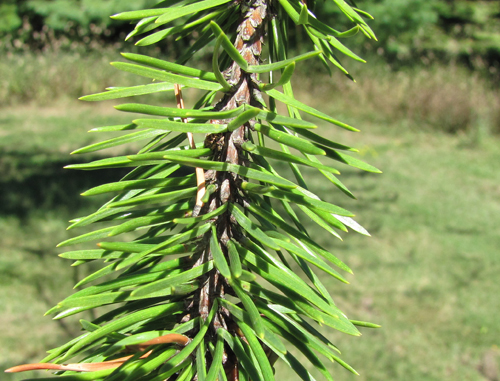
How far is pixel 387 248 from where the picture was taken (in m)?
3.26

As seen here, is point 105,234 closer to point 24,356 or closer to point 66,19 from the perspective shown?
point 24,356

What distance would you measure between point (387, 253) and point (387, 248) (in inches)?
2.5

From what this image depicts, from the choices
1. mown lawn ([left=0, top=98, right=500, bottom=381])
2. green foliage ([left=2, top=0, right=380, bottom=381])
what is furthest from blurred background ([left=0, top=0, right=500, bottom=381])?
green foliage ([left=2, top=0, right=380, bottom=381])

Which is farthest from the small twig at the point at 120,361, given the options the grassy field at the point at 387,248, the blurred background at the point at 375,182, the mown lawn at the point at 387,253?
the blurred background at the point at 375,182

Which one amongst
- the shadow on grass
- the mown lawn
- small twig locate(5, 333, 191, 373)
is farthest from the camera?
the shadow on grass

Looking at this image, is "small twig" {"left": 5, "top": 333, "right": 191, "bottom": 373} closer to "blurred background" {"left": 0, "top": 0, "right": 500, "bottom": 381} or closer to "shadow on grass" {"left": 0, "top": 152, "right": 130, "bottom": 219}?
"blurred background" {"left": 0, "top": 0, "right": 500, "bottom": 381}

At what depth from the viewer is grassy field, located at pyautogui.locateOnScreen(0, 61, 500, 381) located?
2.33 m

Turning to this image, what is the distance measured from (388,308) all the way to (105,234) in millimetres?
2661

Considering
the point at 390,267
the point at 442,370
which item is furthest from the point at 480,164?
the point at 442,370

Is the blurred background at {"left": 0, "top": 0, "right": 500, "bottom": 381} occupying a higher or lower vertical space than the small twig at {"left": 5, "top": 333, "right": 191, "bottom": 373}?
lower

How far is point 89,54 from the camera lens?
678 centimetres

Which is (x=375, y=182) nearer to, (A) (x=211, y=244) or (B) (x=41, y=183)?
(B) (x=41, y=183)

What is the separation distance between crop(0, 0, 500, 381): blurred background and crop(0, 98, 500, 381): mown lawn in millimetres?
11

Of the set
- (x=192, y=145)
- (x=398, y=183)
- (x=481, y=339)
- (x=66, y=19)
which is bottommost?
(x=481, y=339)
